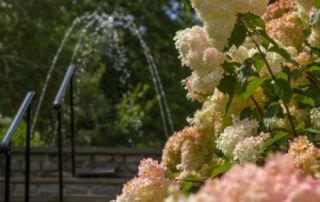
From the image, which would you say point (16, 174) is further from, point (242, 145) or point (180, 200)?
point (180, 200)

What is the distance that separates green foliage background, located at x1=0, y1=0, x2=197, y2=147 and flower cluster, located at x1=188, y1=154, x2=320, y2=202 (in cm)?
923

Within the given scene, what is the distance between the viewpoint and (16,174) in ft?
23.2

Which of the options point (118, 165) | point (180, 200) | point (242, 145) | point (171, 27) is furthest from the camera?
point (171, 27)

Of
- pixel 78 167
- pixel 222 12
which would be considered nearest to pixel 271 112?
pixel 222 12

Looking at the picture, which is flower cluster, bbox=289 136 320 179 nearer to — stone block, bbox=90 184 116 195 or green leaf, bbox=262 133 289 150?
green leaf, bbox=262 133 289 150

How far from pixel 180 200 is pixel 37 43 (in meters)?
13.7

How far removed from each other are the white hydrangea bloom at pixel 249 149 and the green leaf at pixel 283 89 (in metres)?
0.15

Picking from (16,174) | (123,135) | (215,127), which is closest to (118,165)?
(16,174)

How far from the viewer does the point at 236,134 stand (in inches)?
98.7

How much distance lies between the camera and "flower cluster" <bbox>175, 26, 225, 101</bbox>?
2.50 metres

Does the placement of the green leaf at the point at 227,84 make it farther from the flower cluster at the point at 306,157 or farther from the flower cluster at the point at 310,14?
the flower cluster at the point at 306,157

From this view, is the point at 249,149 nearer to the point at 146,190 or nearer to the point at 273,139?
the point at 273,139

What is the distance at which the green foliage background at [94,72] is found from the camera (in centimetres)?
1102

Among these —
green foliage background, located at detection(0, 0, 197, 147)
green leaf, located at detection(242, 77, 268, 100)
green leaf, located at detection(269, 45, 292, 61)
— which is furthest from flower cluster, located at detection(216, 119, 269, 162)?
green foliage background, located at detection(0, 0, 197, 147)
